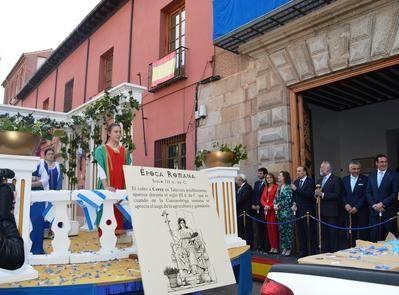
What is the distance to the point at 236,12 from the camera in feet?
28.5

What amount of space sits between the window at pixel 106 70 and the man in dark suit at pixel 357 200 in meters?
11.0

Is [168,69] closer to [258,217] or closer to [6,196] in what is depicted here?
[258,217]

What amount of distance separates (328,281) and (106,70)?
1524 cm

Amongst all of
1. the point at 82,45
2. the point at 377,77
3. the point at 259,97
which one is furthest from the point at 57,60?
the point at 377,77

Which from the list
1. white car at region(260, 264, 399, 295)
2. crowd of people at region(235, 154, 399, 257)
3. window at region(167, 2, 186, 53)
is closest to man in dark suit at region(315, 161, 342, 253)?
crowd of people at region(235, 154, 399, 257)

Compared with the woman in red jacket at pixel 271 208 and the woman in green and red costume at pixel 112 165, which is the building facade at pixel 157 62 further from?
the woman in green and red costume at pixel 112 165

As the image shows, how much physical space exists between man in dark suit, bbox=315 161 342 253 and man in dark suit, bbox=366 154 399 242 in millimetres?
510

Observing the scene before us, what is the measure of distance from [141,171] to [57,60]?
747 inches

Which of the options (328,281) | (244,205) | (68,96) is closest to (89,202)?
(328,281)

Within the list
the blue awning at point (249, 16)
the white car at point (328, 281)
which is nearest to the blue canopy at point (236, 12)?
the blue awning at point (249, 16)

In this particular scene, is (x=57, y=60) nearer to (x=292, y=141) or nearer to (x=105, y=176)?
(x=292, y=141)

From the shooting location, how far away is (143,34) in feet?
42.1

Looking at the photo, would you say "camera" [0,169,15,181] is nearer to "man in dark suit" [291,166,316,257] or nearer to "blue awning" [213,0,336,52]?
"man in dark suit" [291,166,316,257]

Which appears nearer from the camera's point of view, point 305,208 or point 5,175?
point 5,175
